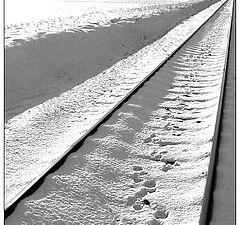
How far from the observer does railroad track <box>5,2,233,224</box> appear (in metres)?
4.78

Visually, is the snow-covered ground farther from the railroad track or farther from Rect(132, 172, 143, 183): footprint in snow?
Rect(132, 172, 143, 183): footprint in snow

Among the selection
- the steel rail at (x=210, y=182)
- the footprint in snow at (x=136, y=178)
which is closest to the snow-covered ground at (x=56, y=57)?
the footprint in snow at (x=136, y=178)

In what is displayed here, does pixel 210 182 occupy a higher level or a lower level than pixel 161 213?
higher

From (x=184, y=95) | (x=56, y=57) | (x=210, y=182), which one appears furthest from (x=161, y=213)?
(x=56, y=57)

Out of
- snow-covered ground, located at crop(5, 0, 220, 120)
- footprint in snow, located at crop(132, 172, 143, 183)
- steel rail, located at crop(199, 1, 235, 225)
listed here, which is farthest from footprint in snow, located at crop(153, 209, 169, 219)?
snow-covered ground, located at crop(5, 0, 220, 120)

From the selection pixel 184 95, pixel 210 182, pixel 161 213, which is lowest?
pixel 184 95

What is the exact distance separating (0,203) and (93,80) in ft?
19.3

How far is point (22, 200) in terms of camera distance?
12.5ft

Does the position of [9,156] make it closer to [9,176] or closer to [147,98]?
[9,176]

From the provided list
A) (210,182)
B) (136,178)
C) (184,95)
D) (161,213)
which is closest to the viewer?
(161,213)

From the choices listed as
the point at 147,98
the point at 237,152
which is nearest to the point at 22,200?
the point at 237,152

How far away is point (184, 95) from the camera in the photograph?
775 centimetres

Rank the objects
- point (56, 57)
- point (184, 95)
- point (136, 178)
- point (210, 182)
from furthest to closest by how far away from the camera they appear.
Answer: point (56, 57), point (184, 95), point (136, 178), point (210, 182)

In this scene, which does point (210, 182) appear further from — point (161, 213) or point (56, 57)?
point (56, 57)
